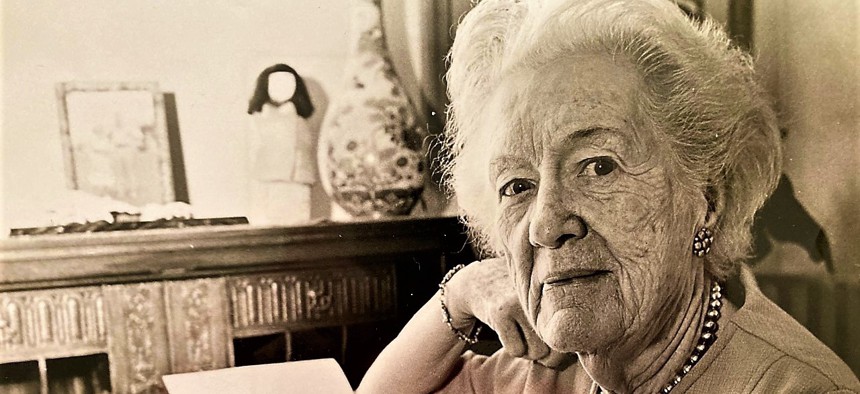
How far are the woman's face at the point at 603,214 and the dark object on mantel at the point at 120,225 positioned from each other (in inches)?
21.9

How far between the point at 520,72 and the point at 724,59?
32 centimetres

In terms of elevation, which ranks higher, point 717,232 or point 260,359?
point 717,232

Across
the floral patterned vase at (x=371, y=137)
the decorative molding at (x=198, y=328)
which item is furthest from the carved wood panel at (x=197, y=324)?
the floral patterned vase at (x=371, y=137)

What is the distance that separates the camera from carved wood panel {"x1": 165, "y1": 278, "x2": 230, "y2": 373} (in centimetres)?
126

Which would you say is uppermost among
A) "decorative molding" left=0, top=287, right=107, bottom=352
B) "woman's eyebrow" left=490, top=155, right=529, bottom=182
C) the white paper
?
"woman's eyebrow" left=490, top=155, right=529, bottom=182

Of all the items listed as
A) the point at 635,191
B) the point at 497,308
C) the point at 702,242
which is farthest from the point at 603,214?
the point at 497,308

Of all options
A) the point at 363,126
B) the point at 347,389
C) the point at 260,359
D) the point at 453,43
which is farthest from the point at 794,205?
the point at 260,359

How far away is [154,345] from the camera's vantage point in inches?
49.5

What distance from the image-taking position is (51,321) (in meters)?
1.22

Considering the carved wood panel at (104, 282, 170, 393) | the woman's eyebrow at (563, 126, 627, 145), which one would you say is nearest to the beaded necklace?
the woman's eyebrow at (563, 126, 627, 145)

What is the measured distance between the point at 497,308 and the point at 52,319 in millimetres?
767

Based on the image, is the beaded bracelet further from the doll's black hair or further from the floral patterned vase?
the doll's black hair

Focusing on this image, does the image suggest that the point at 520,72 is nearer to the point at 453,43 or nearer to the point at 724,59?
the point at 453,43

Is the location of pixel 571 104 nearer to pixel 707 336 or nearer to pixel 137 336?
pixel 707 336
